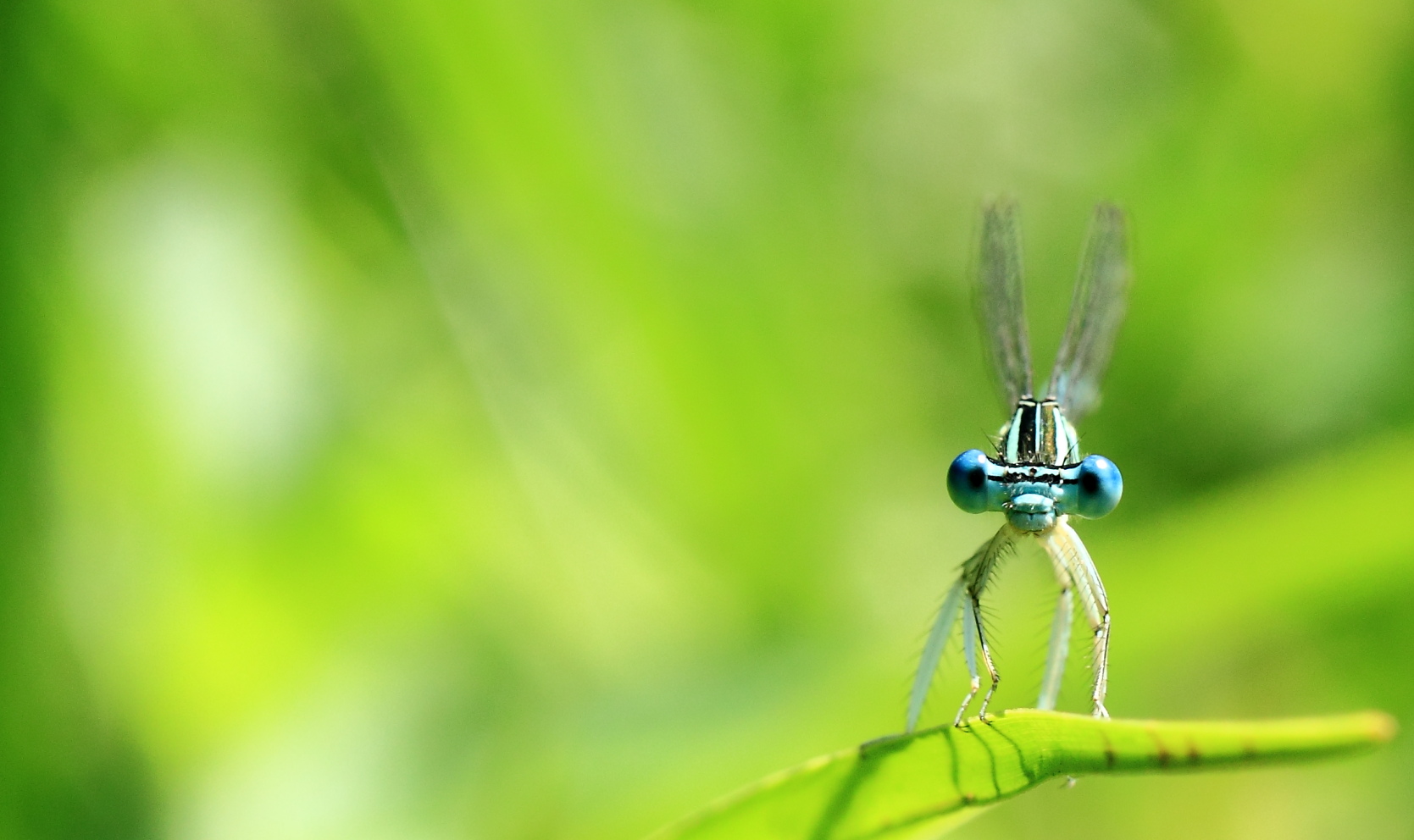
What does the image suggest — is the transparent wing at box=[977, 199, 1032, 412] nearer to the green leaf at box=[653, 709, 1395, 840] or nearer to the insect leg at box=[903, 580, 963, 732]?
the insect leg at box=[903, 580, 963, 732]

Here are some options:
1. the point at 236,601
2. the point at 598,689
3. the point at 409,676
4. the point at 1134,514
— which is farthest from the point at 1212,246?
the point at 236,601

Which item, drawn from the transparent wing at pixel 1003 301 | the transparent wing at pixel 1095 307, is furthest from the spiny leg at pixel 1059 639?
the transparent wing at pixel 1095 307

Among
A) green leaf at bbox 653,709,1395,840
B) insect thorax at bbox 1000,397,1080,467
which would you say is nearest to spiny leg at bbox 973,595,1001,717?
insect thorax at bbox 1000,397,1080,467

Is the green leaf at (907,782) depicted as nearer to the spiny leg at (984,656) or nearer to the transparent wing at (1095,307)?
the spiny leg at (984,656)

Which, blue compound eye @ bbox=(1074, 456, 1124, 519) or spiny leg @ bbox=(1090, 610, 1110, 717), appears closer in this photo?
spiny leg @ bbox=(1090, 610, 1110, 717)

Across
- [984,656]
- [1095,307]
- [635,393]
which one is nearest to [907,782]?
[984,656]
